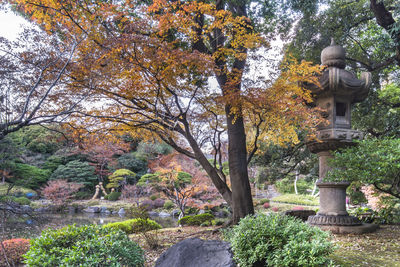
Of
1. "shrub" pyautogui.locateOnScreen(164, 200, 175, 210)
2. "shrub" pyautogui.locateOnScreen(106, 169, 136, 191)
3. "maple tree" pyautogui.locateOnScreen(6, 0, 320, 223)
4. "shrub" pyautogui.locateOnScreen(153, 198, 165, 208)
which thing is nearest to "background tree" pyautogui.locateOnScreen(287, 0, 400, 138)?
"maple tree" pyautogui.locateOnScreen(6, 0, 320, 223)

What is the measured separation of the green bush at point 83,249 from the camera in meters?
2.95

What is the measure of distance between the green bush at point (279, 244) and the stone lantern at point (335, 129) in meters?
2.91

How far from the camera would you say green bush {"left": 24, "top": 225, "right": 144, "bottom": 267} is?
2.95 m

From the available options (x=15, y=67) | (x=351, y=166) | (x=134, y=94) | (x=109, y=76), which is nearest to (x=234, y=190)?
(x=351, y=166)

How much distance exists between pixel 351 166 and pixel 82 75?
470 centimetres

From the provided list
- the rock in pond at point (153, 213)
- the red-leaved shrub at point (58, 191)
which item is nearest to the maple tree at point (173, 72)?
the rock in pond at point (153, 213)

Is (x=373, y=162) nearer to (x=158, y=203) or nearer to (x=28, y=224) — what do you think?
(x=28, y=224)

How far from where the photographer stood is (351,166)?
4887 millimetres

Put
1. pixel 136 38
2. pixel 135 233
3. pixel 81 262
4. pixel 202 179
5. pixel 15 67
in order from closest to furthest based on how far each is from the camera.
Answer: pixel 81 262 < pixel 15 67 < pixel 136 38 < pixel 135 233 < pixel 202 179

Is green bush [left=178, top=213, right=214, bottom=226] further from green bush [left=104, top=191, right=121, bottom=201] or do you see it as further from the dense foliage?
green bush [left=104, top=191, right=121, bottom=201]

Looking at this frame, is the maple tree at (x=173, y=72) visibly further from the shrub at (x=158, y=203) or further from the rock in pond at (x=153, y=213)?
the shrub at (x=158, y=203)

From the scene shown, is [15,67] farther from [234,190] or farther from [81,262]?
[234,190]

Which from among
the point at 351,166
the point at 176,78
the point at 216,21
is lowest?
the point at 351,166

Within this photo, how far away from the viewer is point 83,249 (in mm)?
3111
